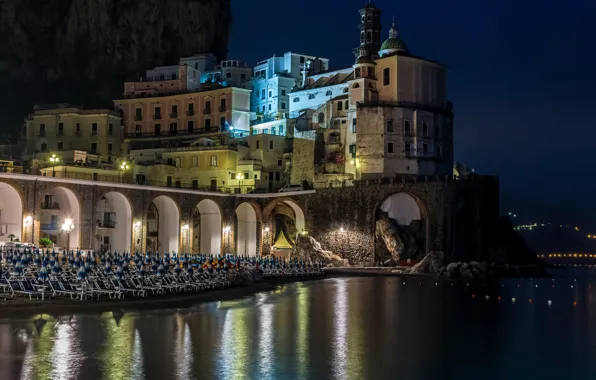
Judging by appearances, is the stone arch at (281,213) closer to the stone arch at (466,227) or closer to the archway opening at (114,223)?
the archway opening at (114,223)

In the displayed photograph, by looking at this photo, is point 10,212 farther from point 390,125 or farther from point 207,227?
point 390,125

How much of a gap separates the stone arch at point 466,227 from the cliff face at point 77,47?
52947 millimetres

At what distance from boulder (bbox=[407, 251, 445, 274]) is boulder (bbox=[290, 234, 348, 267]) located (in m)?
7.79

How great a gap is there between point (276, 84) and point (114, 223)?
3776 cm

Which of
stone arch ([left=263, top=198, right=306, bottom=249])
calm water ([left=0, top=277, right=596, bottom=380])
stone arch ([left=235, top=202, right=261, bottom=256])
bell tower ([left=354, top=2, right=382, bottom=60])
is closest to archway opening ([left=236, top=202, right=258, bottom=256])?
stone arch ([left=235, top=202, right=261, bottom=256])

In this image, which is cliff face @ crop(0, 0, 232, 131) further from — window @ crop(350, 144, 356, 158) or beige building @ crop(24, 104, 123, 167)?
window @ crop(350, 144, 356, 158)

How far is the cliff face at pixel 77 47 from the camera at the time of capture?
314 ft

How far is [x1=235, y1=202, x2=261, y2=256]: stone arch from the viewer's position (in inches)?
2800

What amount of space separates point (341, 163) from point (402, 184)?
42.5 feet

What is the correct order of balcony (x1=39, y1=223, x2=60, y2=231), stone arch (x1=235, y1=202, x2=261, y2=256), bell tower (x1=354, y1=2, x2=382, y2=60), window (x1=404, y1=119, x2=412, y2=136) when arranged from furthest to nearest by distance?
bell tower (x1=354, y1=2, x2=382, y2=60), stone arch (x1=235, y1=202, x2=261, y2=256), window (x1=404, y1=119, x2=412, y2=136), balcony (x1=39, y1=223, x2=60, y2=231)

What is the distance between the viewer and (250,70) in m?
98.4

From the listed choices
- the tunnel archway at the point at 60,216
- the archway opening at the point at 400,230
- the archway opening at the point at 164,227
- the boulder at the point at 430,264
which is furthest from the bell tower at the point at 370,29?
the tunnel archway at the point at 60,216

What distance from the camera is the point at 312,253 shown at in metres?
64.3

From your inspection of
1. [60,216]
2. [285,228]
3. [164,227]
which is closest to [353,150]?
[285,228]
